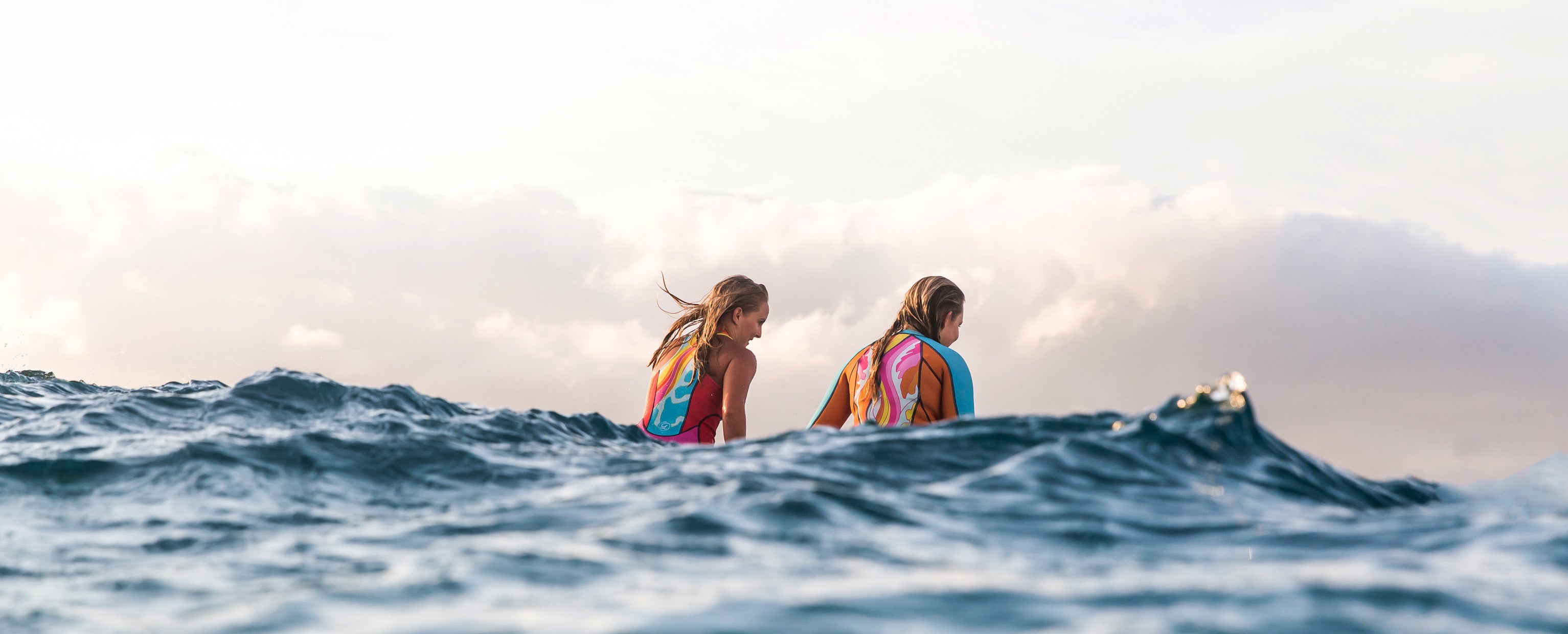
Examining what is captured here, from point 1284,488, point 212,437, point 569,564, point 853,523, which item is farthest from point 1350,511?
→ point 212,437

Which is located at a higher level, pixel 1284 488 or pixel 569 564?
pixel 1284 488

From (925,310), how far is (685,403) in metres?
2.70

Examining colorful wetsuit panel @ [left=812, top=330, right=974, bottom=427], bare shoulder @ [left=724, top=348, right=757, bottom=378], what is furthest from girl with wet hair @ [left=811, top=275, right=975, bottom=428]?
bare shoulder @ [left=724, top=348, right=757, bottom=378]

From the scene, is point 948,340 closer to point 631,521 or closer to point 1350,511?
point 1350,511

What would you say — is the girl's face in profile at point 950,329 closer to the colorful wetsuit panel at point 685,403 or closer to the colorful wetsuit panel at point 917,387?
the colorful wetsuit panel at point 917,387

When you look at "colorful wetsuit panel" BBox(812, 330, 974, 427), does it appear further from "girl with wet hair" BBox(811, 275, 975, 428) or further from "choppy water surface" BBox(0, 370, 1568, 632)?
"choppy water surface" BBox(0, 370, 1568, 632)

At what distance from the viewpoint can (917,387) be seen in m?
10.3

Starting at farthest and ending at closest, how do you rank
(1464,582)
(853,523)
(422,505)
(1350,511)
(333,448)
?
1. (333,448)
2. (422,505)
3. (1350,511)
4. (853,523)
5. (1464,582)

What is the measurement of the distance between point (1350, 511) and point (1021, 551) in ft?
8.30

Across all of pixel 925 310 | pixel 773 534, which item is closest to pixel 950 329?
pixel 925 310

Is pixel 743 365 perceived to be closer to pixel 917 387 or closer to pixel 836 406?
pixel 836 406

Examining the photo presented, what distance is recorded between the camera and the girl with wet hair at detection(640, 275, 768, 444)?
1099 centimetres

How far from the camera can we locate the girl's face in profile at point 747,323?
36.3 ft

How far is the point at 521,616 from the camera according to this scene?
430 cm
